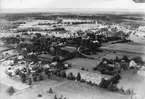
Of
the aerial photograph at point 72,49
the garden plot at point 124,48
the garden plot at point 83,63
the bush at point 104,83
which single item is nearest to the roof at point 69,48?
the aerial photograph at point 72,49

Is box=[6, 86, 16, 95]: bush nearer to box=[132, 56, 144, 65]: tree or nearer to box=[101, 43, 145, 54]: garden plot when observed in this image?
box=[101, 43, 145, 54]: garden plot

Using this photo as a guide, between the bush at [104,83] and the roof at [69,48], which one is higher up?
the roof at [69,48]

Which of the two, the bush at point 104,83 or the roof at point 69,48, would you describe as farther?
the roof at point 69,48

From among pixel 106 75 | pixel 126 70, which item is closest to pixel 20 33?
pixel 106 75

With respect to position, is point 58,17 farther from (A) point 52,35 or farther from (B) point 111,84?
(B) point 111,84

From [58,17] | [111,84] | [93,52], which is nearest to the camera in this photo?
[111,84]

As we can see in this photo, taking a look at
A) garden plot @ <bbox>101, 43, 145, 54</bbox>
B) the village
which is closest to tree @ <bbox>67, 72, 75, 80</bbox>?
the village

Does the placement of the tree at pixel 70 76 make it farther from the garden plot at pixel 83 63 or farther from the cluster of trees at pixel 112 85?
the cluster of trees at pixel 112 85

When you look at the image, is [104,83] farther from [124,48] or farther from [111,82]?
[124,48]
